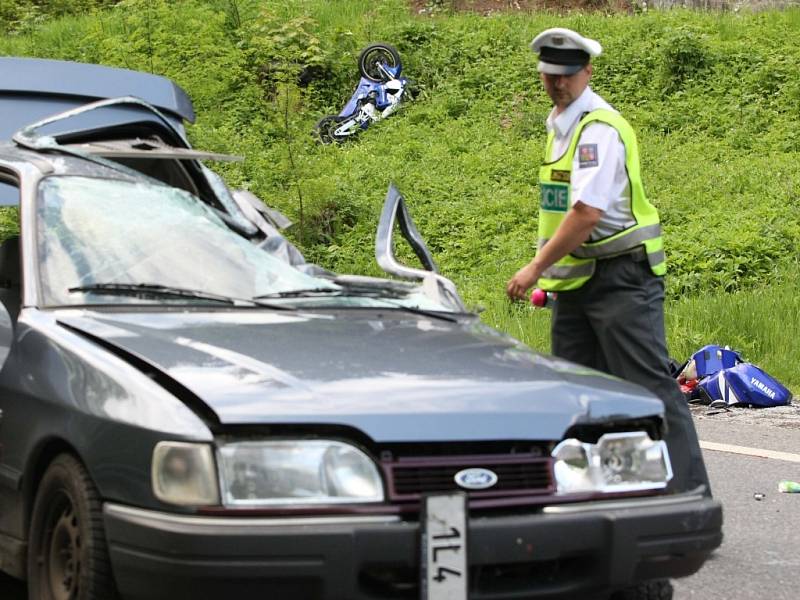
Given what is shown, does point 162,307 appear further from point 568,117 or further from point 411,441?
point 568,117

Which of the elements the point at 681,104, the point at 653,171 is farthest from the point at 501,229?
the point at 681,104

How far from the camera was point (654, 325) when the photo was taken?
5.03 m

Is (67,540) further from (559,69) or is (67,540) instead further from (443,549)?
(559,69)

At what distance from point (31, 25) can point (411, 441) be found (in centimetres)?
2083

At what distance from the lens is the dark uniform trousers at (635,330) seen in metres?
4.92

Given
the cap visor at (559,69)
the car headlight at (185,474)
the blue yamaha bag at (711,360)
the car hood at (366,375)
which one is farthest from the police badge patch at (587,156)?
the blue yamaha bag at (711,360)

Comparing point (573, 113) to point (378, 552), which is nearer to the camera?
point (378, 552)

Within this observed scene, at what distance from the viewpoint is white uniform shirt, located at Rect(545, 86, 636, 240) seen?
4891 millimetres

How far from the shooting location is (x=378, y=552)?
10.3ft

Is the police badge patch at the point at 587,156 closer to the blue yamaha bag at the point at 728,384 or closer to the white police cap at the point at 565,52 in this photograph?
the white police cap at the point at 565,52

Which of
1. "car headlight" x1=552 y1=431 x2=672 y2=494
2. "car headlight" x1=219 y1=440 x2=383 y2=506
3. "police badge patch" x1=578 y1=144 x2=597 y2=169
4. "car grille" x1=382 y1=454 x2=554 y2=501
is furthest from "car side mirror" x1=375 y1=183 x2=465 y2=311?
"car headlight" x1=219 y1=440 x2=383 y2=506

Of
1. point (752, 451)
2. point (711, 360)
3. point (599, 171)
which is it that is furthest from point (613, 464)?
point (711, 360)

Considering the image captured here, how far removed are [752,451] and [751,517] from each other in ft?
4.65

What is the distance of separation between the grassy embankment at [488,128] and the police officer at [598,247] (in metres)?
4.52
